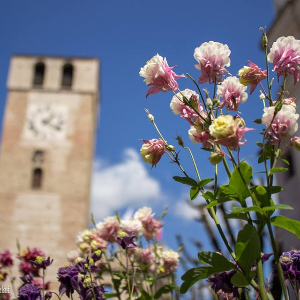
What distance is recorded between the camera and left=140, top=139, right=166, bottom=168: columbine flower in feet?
3.82

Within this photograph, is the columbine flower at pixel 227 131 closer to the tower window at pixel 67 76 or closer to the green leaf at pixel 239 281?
the green leaf at pixel 239 281

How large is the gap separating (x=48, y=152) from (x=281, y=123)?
14.4 m

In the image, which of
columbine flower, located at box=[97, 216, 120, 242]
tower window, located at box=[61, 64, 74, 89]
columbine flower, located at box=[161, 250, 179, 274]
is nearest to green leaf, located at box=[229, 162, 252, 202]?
columbine flower, located at box=[97, 216, 120, 242]

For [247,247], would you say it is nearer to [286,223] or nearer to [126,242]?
[286,223]

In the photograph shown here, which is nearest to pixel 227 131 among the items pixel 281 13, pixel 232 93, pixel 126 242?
pixel 232 93

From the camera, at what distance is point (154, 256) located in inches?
77.7

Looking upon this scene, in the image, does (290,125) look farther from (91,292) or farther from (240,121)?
(91,292)

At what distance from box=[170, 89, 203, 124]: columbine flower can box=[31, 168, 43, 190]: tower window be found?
1374cm

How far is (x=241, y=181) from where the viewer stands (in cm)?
106

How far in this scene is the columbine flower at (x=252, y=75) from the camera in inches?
45.7

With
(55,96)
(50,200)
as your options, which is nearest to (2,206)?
(50,200)

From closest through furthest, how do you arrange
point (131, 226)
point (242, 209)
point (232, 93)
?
point (242, 209), point (232, 93), point (131, 226)

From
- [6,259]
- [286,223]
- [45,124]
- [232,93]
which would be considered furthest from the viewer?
[45,124]

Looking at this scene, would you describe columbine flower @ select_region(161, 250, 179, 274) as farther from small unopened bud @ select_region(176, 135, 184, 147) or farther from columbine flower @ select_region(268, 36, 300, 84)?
columbine flower @ select_region(268, 36, 300, 84)
